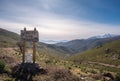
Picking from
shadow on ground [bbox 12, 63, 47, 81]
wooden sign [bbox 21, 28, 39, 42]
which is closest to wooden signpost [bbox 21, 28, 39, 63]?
wooden sign [bbox 21, 28, 39, 42]

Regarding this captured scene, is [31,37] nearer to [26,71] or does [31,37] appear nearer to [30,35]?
[30,35]

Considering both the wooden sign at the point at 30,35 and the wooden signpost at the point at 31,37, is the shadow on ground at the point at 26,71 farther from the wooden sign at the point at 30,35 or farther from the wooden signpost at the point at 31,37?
the wooden sign at the point at 30,35

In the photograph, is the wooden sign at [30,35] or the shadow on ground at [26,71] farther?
the wooden sign at [30,35]

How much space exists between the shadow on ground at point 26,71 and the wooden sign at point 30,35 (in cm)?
425

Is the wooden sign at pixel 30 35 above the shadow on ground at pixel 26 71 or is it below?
above

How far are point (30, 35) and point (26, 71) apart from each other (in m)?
6.38

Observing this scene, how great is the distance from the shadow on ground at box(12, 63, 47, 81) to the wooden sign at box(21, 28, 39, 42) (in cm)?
425

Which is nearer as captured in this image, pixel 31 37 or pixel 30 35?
pixel 31 37

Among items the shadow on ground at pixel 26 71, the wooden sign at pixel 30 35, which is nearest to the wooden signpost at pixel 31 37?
the wooden sign at pixel 30 35

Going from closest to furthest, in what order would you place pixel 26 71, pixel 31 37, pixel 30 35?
pixel 26 71 < pixel 31 37 < pixel 30 35

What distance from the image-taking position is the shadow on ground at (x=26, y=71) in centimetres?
3074

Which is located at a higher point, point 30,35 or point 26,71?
point 30,35

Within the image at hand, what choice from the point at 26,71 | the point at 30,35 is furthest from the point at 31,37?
the point at 26,71

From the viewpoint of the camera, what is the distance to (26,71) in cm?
3212
